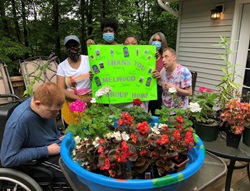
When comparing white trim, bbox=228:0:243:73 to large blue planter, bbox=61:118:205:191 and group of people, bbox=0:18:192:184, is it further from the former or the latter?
large blue planter, bbox=61:118:205:191

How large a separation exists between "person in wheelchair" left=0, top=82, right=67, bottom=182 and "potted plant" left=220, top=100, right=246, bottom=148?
1181 mm

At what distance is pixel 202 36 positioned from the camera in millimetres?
4168

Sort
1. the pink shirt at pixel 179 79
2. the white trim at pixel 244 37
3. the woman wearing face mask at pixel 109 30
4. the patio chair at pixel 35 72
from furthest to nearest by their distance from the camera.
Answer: the white trim at pixel 244 37 < the patio chair at pixel 35 72 < the woman wearing face mask at pixel 109 30 < the pink shirt at pixel 179 79

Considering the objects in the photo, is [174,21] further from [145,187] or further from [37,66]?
[145,187]

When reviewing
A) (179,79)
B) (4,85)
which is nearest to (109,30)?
(179,79)

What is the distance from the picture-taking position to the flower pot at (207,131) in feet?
4.49

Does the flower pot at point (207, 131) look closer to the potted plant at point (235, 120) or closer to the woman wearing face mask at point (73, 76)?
the potted plant at point (235, 120)

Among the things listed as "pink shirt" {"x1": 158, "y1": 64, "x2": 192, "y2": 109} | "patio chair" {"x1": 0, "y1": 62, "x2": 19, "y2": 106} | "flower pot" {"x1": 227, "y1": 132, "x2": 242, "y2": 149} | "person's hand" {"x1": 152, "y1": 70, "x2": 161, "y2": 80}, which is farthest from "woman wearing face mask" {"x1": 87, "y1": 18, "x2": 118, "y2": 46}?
"patio chair" {"x1": 0, "y1": 62, "x2": 19, "y2": 106}

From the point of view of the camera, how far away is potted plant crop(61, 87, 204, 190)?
71 centimetres

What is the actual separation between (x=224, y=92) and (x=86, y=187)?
126cm

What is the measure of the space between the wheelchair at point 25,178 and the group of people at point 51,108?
6 cm

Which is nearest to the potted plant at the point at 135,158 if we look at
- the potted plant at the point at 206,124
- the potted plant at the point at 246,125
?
the potted plant at the point at 206,124

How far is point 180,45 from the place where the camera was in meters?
4.80

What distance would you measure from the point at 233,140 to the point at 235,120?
15 cm
